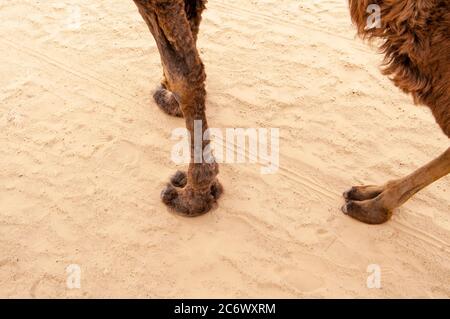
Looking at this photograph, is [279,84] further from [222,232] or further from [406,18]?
[406,18]

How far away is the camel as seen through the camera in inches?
76.4

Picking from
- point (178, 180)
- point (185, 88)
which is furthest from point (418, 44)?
point (178, 180)

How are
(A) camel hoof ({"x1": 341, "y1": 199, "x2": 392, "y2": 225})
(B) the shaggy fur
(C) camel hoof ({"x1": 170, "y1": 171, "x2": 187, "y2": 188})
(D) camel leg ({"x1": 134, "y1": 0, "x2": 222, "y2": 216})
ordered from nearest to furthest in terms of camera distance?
(B) the shaggy fur < (D) camel leg ({"x1": 134, "y1": 0, "x2": 222, "y2": 216}) < (A) camel hoof ({"x1": 341, "y1": 199, "x2": 392, "y2": 225}) < (C) camel hoof ({"x1": 170, "y1": 171, "x2": 187, "y2": 188})

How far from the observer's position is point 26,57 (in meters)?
4.58

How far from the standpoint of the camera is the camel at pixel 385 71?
76.4 inches

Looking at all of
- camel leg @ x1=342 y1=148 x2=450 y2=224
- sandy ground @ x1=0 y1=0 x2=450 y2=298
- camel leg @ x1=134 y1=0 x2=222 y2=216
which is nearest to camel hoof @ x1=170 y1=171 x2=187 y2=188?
camel leg @ x1=134 y1=0 x2=222 y2=216

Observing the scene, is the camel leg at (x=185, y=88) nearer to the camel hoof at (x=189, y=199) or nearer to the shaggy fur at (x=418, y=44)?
the camel hoof at (x=189, y=199)

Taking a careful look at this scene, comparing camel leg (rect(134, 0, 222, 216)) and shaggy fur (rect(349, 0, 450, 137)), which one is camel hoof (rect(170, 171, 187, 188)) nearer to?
camel leg (rect(134, 0, 222, 216))

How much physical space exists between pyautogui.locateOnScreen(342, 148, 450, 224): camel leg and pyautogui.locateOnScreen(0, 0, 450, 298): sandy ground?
0.09m

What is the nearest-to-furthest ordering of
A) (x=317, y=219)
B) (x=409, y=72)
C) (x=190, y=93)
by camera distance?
(x=409, y=72), (x=190, y=93), (x=317, y=219)

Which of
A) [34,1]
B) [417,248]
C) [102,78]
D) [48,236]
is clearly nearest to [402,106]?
[417,248]

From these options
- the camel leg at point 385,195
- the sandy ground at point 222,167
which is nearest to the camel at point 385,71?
the camel leg at point 385,195

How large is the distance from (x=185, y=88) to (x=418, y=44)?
1.24m

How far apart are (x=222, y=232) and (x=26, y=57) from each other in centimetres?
299
